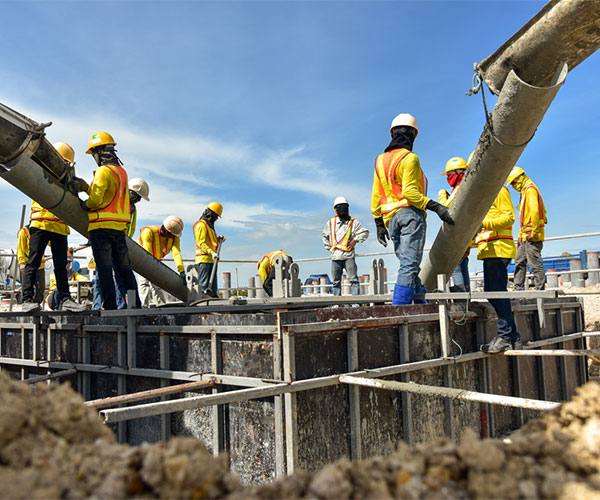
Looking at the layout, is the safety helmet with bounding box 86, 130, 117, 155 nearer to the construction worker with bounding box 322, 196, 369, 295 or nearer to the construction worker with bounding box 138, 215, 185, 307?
the construction worker with bounding box 138, 215, 185, 307

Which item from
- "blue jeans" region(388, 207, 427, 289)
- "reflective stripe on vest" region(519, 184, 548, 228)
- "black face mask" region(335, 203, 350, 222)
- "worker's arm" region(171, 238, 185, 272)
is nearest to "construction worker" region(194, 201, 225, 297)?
"worker's arm" region(171, 238, 185, 272)

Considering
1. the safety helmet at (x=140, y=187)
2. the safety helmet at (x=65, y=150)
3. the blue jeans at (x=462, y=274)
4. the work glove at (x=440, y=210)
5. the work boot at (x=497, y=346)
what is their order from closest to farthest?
the work boot at (x=497, y=346) → the work glove at (x=440, y=210) → the safety helmet at (x=65, y=150) → the blue jeans at (x=462, y=274) → the safety helmet at (x=140, y=187)

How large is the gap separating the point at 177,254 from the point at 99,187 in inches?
135

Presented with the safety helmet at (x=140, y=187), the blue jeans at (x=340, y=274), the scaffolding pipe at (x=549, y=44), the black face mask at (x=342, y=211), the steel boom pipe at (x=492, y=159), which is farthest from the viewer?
the black face mask at (x=342, y=211)

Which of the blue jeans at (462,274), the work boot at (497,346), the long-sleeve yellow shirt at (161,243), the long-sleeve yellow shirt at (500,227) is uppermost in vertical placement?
the long-sleeve yellow shirt at (161,243)

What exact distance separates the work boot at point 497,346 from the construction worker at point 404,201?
832mm

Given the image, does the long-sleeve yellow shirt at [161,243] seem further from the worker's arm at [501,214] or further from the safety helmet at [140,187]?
the worker's arm at [501,214]

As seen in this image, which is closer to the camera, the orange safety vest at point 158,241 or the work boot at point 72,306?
the work boot at point 72,306

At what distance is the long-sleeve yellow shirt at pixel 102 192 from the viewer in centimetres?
546

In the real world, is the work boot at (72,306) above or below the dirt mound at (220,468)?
above

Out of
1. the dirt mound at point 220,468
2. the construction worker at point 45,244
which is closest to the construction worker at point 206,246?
the construction worker at point 45,244

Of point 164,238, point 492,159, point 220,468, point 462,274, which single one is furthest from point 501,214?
point 164,238

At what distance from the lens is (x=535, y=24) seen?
4.02 m

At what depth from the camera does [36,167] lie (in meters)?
5.26
